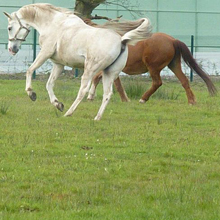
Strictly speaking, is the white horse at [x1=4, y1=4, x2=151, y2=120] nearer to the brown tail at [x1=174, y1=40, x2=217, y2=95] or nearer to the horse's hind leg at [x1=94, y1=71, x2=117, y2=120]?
the horse's hind leg at [x1=94, y1=71, x2=117, y2=120]

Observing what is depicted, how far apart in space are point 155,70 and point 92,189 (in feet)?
31.8

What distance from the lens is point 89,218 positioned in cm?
613

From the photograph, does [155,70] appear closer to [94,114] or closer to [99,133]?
[94,114]

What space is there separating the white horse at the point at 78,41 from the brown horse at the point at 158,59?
131 inches

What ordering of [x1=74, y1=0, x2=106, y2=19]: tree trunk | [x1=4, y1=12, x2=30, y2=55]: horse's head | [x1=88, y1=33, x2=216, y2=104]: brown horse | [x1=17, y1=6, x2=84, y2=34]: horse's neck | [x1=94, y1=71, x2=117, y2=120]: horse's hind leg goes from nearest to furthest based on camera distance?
[x1=94, y1=71, x2=117, y2=120]: horse's hind leg → [x1=17, y1=6, x2=84, y2=34]: horse's neck → [x1=4, y1=12, x2=30, y2=55]: horse's head → [x1=88, y1=33, x2=216, y2=104]: brown horse → [x1=74, y1=0, x2=106, y2=19]: tree trunk

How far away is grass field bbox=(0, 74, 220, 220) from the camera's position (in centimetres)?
650

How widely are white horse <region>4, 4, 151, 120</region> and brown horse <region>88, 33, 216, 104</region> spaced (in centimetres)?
332

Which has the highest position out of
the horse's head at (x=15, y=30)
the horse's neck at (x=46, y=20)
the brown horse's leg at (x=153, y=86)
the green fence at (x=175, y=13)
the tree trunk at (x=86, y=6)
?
the horse's neck at (x=46, y=20)

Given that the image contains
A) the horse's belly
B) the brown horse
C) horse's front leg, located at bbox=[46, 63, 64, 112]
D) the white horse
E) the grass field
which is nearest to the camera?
the grass field

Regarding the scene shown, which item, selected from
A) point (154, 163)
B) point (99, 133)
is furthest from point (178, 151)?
point (99, 133)

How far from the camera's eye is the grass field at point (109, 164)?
6504 millimetres

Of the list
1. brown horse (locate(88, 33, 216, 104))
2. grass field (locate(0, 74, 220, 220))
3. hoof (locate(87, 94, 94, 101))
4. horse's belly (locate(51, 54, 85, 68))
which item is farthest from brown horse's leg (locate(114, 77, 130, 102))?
horse's belly (locate(51, 54, 85, 68))

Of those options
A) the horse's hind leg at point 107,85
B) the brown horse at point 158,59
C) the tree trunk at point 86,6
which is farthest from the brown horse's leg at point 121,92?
the tree trunk at point 86,6

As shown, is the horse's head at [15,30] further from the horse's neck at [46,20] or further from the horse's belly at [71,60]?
the horse's belly at [71,60]
